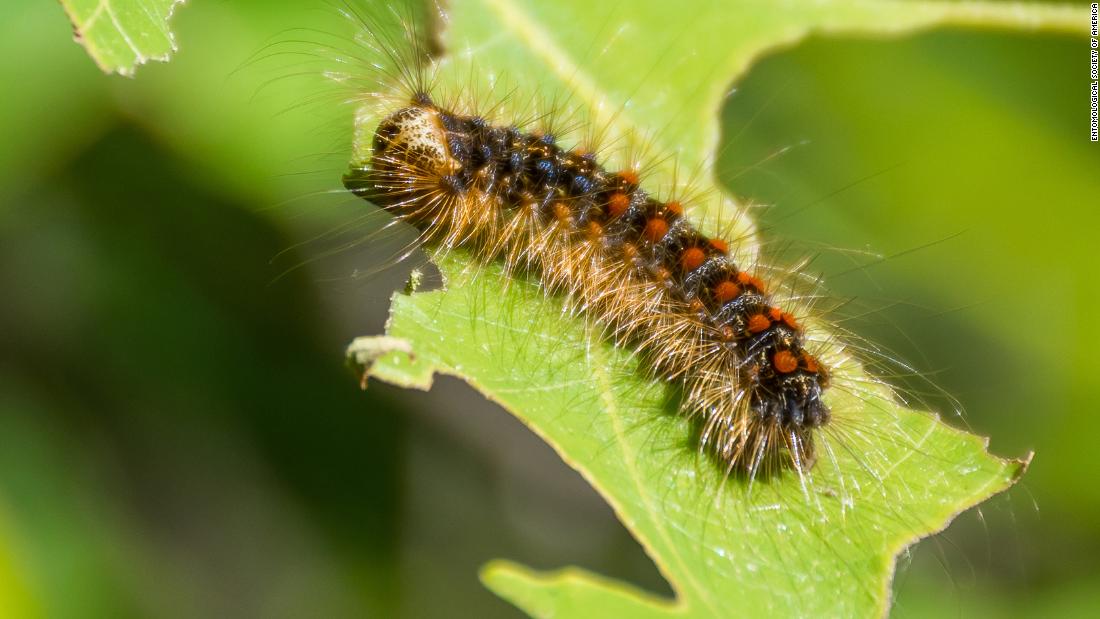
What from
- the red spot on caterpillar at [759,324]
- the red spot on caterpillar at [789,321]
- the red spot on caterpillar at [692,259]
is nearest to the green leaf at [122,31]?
the red spot on caterpillar at [692,259]

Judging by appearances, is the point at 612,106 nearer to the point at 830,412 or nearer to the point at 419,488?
the point at 830,412

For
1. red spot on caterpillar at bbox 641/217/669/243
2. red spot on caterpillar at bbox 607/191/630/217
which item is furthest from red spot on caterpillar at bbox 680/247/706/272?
red spot on caterpillar at bbox 607/191/630/217

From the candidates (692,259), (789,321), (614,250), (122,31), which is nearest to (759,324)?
(789,321)

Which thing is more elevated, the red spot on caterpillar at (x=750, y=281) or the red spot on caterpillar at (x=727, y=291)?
the red spot on caterpillar at (x=750, y=281)

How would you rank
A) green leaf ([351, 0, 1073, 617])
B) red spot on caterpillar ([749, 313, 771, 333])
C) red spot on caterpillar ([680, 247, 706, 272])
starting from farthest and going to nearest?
red spot on caterpillar ([680, 247, 706, 272]) < red spot on caterpillar ([749, 313, 771, 333]) < green leaf ([351, 0, 1073, 617])

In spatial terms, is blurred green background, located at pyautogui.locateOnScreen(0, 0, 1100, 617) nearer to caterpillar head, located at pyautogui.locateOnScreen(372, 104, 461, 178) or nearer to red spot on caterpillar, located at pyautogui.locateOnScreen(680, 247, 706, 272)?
caterpillar head, located at pyautogui.locateOnScreen(372, 104, 461, 178)

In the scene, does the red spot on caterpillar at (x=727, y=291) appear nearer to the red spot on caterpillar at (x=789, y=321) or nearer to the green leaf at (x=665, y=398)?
the red spot on caterpillar at (x=789, y=321)
